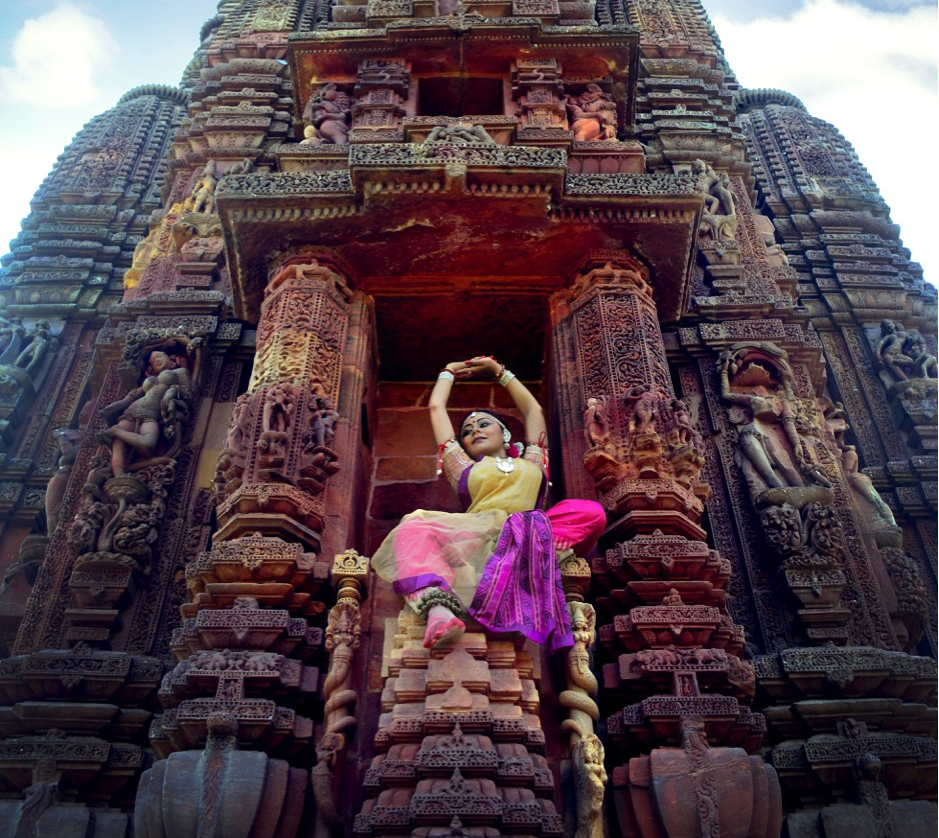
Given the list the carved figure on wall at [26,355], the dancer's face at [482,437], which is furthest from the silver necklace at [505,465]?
the carved figure on wall at [26,355]

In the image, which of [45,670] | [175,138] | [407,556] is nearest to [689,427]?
[407,556]

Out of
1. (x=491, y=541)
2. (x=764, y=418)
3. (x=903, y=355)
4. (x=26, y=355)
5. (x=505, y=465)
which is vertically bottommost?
(x=491, y=541)

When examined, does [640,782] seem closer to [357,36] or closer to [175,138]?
[357,36]

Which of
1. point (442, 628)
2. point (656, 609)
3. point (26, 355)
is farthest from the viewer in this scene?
point (26, 355)

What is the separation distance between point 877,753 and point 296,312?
5473 millimetres

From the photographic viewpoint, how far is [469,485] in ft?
22.6

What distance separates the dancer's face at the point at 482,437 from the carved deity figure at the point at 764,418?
259 cm

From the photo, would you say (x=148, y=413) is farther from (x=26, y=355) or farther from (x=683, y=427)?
(x=683, y=427)

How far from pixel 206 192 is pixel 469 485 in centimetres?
731

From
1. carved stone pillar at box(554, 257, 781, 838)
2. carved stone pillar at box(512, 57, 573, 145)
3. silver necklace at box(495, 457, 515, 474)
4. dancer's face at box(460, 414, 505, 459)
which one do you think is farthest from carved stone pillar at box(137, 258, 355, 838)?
carved stone pillar at box(512, 57, 573, 145)

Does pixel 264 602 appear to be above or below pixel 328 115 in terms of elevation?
below

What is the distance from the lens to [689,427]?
23.3ft

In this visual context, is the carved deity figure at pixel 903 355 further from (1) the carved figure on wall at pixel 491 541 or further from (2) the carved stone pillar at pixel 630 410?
(1) the carved figure on wall at pixel 491 541

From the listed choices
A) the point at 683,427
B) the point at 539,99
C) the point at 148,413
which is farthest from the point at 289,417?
the point at 539,99
